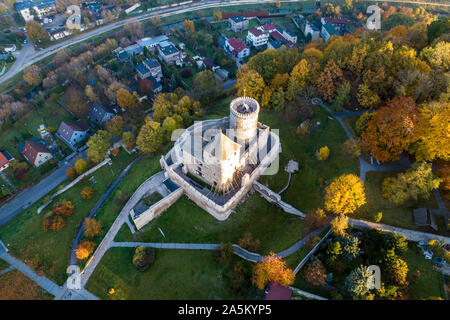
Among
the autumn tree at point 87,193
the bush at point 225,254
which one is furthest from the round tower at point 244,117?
the autumn tree at point 87,193

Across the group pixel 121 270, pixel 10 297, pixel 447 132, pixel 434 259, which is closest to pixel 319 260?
pixel 434 259

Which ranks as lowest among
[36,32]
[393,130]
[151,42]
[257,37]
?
[257,37]

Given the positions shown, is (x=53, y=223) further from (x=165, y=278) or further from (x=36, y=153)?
(x=36, y=153)

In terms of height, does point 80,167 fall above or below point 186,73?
below

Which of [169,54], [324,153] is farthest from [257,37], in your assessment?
[324,153]

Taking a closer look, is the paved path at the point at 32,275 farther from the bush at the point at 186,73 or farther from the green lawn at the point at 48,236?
the bush at the point at 186,73

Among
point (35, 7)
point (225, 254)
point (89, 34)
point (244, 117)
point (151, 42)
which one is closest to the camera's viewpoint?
point (225, 254)
